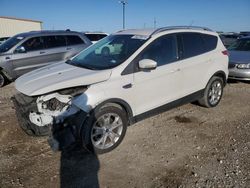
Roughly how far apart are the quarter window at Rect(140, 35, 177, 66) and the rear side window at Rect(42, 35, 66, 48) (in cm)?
545

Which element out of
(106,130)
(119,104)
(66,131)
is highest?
(119,104)

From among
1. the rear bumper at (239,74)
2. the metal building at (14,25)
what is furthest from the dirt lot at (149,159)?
the metal building at (14,25)

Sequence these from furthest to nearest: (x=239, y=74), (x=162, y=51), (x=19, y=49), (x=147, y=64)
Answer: (x=19, y=49)
(x=239, y=74)
(x=162, y=51)
(x=147, y=64)

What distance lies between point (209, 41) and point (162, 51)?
159cm

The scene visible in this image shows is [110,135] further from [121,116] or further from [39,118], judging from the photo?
[39,118]

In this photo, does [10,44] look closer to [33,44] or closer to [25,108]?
[33,44]

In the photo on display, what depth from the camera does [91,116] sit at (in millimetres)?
3525

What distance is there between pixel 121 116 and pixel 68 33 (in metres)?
6.26

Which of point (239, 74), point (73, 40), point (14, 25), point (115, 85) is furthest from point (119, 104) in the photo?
point (14, 25)

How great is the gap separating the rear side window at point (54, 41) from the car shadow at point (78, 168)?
18.6 ft

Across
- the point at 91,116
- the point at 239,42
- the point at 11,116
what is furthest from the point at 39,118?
the point at 239,42

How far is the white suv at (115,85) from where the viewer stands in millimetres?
3488

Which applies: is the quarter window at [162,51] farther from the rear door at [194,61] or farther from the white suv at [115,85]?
the rear door at [194,61]

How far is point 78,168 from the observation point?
3.50 meters
